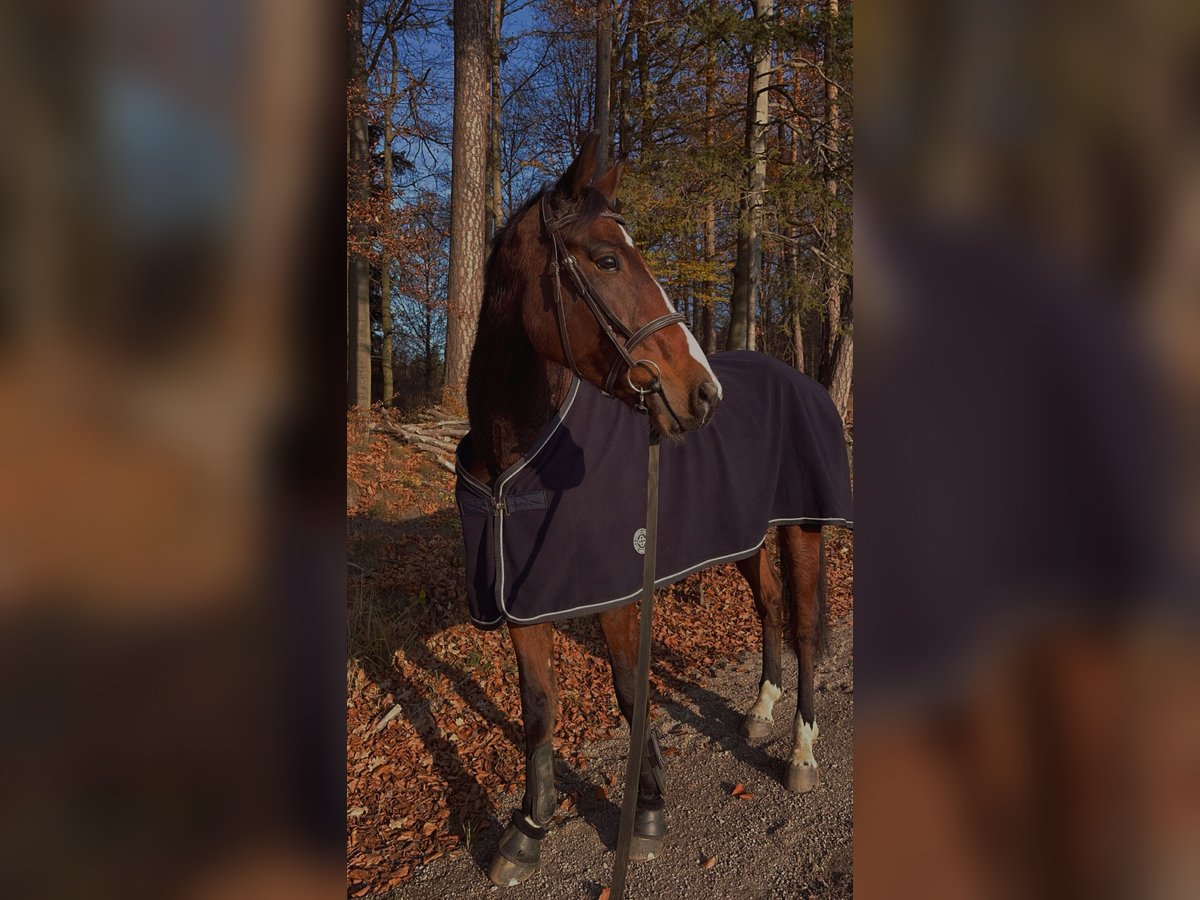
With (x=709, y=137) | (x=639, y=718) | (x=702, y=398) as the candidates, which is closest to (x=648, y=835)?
(x=639, y=718)

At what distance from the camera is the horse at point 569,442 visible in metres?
2.15

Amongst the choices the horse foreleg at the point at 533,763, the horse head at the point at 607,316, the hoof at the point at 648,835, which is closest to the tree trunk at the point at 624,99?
the horse head at the point at 607,316

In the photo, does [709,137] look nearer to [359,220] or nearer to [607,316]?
[359,220]

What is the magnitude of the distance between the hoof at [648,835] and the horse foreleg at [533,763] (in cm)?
36

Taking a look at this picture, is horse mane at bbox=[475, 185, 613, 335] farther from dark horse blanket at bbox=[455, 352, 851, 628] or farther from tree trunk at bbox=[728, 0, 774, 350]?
tree trunk at bbox=[728, 0, 774, 350]

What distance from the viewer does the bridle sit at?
2.09 m

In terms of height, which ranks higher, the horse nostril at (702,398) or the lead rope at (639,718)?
the horse nostril at (702,398)

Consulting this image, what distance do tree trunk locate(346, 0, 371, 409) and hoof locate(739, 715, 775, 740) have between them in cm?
599

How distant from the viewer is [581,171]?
2264 mm

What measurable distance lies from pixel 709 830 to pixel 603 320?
215 cm

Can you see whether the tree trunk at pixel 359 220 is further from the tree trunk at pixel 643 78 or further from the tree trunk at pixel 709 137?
the tree trunk at pixel 709 137

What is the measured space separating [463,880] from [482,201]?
6680 millimetres
